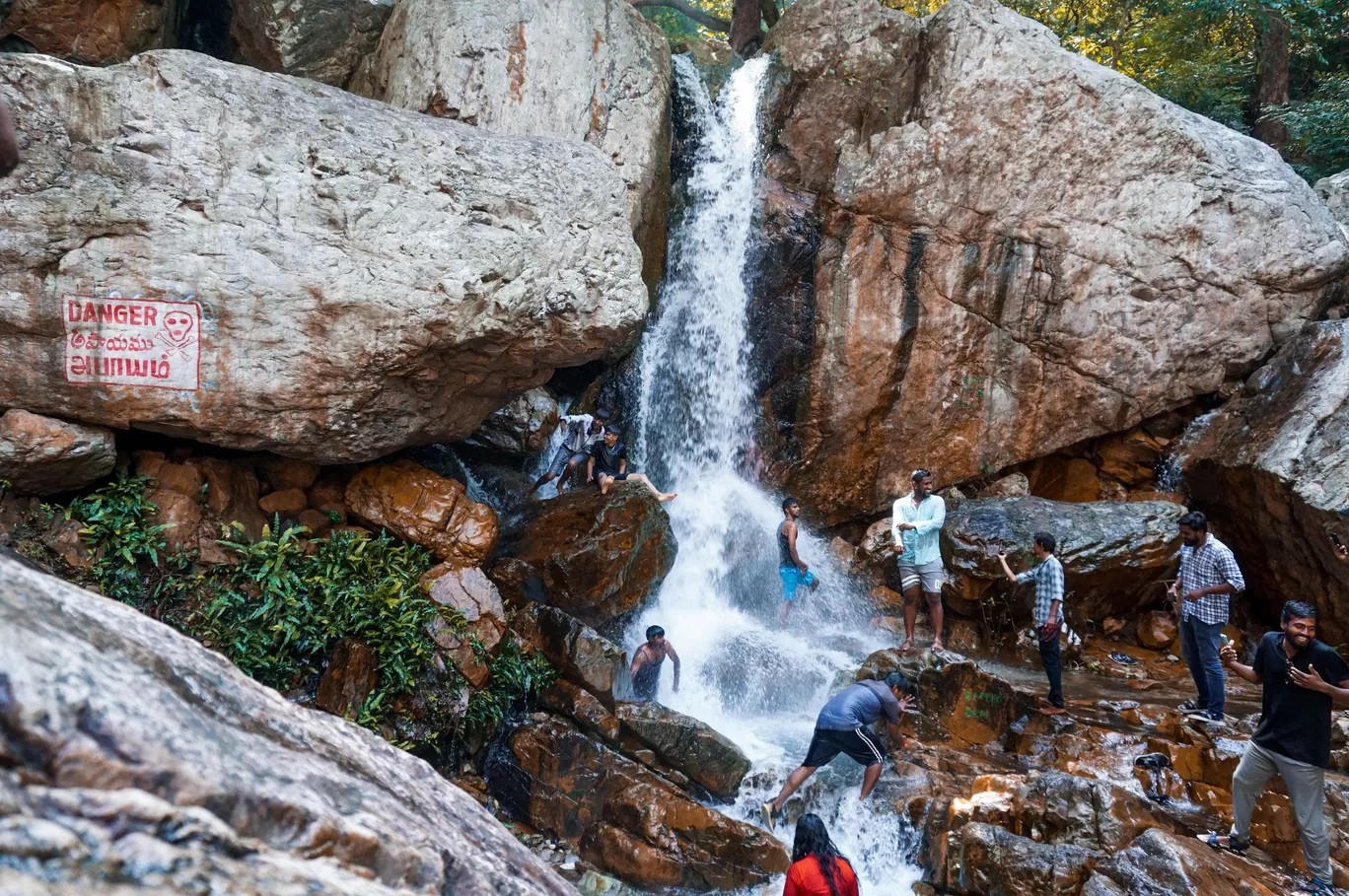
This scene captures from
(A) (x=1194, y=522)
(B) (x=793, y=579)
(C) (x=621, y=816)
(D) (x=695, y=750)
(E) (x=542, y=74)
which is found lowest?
(C) (x=621, y=816)

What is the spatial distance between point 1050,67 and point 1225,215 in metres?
3.06

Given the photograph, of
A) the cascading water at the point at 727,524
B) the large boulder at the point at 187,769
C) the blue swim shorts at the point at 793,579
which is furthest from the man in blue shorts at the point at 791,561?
the large boulder at the point at 187,769

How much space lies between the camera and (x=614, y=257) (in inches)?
304

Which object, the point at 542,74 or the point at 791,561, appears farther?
the point at 542,74

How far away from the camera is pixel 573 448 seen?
1020cm

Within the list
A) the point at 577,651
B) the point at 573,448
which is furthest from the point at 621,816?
the point at 573,448

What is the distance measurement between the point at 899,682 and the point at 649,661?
233cm

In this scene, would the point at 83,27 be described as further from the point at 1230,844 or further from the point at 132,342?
the point at 1230,844

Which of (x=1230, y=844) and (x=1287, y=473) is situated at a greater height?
(x=1287, y=473)

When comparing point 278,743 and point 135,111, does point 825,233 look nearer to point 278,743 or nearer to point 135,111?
point 135,111

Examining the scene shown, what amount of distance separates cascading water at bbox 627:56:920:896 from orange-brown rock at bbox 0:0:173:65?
23.1ft

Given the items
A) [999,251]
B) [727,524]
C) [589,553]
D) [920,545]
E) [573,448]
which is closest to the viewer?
[589,553]

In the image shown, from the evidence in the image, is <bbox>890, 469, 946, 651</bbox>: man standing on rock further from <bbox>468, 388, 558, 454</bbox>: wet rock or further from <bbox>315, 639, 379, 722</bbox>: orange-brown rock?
<bbox>315, 639, 379, 722</bbox>: orange-brown rock

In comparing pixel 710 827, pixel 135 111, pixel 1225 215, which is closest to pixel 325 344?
pixel 135 111
